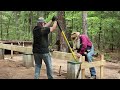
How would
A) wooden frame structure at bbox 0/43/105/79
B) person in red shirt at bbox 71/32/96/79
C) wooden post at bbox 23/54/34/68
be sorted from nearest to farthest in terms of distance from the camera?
wooden frame structure at bbox 0/43/105/79 → person in red shirt at bbox 71/32/96/79 → wooden post at bbox 23/54/34/68

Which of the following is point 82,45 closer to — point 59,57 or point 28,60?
point 59,57

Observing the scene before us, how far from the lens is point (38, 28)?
6.70 metres

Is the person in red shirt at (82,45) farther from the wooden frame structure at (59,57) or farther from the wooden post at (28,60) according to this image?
the wooden post at (28,60)

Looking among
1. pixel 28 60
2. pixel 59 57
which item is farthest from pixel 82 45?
pixel 28 60

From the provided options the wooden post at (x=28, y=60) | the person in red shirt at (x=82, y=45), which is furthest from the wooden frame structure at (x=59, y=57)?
the person in red shirt at (x=82, y=45)

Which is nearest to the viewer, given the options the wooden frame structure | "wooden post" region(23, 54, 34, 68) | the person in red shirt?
the wooden frame structure

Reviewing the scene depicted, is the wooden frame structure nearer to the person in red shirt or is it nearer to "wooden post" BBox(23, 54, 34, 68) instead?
"wooden post" BBox(23, 54, 34, 68)

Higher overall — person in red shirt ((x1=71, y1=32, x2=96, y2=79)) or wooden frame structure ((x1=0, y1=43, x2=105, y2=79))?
person in red shirt ((x1=71, y1=32, x2=96, y2=79))

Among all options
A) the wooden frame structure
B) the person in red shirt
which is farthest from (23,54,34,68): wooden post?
the person in red shirt
